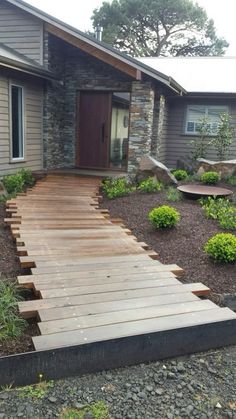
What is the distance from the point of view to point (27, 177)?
887 cm

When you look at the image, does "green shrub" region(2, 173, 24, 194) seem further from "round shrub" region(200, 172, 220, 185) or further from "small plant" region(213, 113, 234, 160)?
"small plant" region(213, 113, 234, 160)

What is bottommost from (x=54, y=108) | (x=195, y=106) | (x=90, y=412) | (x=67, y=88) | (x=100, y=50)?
(x=90, y=412)

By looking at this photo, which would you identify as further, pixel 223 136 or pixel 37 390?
pixel 223 136

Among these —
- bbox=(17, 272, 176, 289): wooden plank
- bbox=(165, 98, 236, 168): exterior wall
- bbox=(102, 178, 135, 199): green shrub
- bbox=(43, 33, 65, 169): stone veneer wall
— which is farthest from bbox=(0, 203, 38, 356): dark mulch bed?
bbox=(165, 98, 236, 168): exterior wall

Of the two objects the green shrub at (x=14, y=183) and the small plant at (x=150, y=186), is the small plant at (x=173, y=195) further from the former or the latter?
the green shrub at (x=14, y=183)

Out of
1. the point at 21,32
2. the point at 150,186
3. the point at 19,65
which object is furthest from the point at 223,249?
the point at 21,32

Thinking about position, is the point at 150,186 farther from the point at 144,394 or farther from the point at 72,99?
the point at 144,394

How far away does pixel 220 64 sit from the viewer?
46.5ft

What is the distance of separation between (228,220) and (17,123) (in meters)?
5.59

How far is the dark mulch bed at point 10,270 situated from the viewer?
2.69 meters

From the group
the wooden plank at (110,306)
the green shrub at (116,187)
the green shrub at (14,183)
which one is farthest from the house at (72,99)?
the wooden plank at (110,306)

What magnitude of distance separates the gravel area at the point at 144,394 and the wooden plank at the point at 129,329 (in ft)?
0.81

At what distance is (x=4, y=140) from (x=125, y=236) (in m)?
4.36

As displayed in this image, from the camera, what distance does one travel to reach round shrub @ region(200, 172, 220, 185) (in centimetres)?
914
